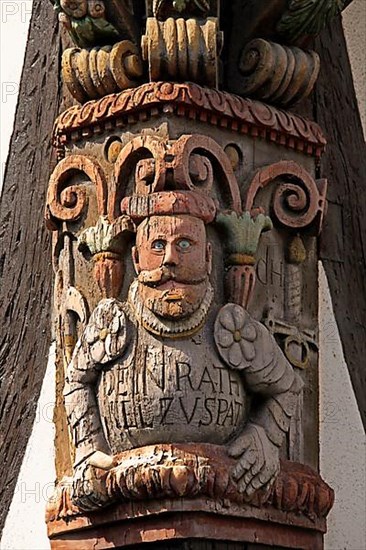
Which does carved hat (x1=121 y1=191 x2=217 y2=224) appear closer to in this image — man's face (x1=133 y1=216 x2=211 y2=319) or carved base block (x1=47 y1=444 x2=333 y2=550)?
man's face (x1=133 y1=216 x2=211 y2=319)

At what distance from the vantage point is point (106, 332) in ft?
12.6

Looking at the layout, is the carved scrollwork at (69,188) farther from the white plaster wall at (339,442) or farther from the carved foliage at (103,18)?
the white plaster wall at (339,442)

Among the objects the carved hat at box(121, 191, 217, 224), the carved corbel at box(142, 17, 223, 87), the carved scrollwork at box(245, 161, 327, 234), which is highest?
the carved corbel at box(142, 17, 223, 87)

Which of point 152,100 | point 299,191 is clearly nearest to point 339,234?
point 299,191

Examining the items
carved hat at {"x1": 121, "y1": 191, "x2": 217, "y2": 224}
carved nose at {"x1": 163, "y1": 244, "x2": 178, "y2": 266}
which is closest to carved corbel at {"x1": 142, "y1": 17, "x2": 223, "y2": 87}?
carved hat at {"x1": 121, "y1": 191, "x2": 217, "y2": 224}

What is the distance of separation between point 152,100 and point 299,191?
34cm

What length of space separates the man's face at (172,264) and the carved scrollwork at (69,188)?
0.20m

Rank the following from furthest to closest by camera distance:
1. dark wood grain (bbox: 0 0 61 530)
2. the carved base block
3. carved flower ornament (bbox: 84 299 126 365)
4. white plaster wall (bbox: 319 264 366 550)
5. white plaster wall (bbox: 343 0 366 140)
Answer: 1. white plaster wall (bbox: 343 0 366 140)
2. dark wood grain (bbox: 0 0 61 530)
3. white plaster wall (bbox: 319 264 366 550)
4. carved flower ornament (bbox: 84 299 126 365)
5. the carved base block

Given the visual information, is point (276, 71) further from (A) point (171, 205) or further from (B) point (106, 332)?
(B) point (106, 332)

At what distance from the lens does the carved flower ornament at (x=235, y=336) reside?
3.81 m

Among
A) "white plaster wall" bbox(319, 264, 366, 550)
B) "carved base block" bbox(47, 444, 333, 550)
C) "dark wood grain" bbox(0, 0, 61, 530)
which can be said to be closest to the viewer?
"carved base block" bbox(47, 444, 333, 550)

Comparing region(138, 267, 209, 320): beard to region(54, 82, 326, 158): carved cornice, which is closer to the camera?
region(138, 267, 209, 320): beard

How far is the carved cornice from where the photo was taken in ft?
12.8

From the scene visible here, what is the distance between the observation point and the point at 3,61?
4715 millimetres
